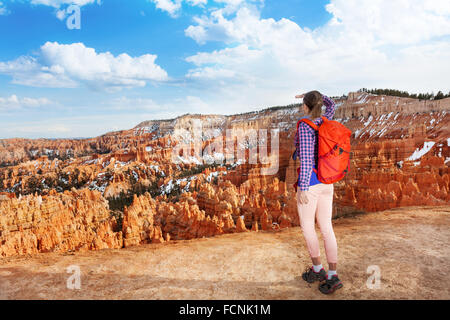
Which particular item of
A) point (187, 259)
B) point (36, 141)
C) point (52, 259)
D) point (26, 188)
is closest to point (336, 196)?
point (187, 259)

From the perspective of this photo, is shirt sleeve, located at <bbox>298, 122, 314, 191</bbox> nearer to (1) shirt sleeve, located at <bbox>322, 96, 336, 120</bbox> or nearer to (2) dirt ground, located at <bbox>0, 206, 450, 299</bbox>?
(1) shirt sleeve, located at <bbox>322, 96, 336, 120</bbox>

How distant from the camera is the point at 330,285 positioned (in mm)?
3100

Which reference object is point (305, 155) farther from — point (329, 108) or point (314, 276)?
point (314, 276)

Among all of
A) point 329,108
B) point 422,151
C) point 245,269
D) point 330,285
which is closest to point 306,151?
point 329,108

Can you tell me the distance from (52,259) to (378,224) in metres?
7.22

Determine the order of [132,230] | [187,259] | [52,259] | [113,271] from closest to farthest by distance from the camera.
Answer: [113,271] → [187,259] → [52,259] → [132,230]

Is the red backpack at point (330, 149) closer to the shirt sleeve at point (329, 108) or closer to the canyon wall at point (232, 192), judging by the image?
the shirt sleeve at point (329, 108)

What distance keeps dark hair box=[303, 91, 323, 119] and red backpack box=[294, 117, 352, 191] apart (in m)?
0.21

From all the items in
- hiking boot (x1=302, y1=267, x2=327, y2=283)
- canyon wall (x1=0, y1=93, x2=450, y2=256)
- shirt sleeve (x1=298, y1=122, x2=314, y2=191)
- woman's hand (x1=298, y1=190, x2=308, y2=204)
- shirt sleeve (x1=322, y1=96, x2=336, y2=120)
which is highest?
shirt sleeve (x1=322, y1=96, x2=336, y2=120)

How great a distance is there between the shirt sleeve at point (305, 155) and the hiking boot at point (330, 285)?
1236 millimetres

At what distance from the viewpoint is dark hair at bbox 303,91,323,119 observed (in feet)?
10.2

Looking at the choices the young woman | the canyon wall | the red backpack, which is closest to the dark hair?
the young woman

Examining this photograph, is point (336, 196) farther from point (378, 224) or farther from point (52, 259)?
point (52, 259)
